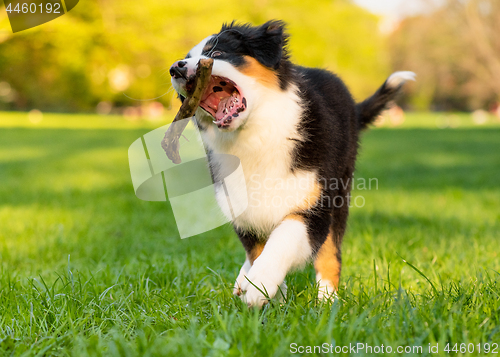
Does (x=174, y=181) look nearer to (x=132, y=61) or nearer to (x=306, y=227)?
(x=306, y=227)

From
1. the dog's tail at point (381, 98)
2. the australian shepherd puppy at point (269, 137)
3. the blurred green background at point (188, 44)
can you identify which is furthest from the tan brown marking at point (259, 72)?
the blurred green background at point (188, 44)

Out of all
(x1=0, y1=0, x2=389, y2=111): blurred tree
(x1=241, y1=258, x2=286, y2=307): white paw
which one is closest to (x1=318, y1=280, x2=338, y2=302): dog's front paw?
(x1=241, y1=258, x2=286, y2=307): white paw

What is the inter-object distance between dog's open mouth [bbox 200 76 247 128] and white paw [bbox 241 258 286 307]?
2.26ft

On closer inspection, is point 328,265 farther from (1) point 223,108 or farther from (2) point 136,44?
(2) point 136,44

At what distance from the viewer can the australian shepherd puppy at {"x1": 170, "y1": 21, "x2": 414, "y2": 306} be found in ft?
7.21

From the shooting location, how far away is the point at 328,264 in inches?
104

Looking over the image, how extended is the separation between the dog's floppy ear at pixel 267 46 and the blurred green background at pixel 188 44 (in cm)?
1625

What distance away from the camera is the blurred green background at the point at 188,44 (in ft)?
76.8

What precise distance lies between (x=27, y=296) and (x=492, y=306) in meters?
2.04

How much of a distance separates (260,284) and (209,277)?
0.69 meters

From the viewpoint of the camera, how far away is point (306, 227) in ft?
7.34

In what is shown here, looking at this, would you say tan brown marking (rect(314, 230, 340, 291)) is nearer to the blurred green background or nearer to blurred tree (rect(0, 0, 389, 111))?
the blurred green background

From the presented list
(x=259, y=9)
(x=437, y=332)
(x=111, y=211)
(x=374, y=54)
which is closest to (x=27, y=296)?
(x=437, y=332)

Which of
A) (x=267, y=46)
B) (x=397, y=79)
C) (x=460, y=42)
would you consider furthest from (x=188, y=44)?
(x=267, y=46)
